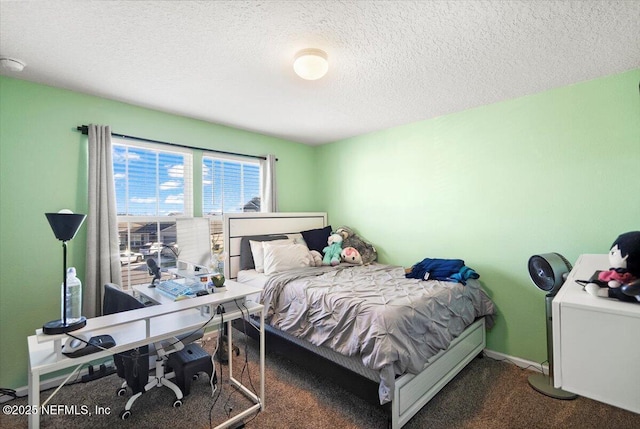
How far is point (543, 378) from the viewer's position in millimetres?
2379

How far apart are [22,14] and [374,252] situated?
3.47 m

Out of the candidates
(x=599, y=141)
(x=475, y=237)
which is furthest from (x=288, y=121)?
(x=599, y=141)

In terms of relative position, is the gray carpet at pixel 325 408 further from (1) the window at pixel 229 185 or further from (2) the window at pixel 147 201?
(1) the window at pixel 229 185

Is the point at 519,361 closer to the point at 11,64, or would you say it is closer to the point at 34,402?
the point at 34,402

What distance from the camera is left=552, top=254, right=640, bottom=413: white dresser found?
2.88 feet

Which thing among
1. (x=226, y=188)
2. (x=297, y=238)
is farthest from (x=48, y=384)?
(x=297, y=238)

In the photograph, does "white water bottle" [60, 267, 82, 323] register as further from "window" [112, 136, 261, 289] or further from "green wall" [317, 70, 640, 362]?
"green wall" [317, 70, 640, 362]

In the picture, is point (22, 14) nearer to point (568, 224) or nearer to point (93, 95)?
point (93, 95)

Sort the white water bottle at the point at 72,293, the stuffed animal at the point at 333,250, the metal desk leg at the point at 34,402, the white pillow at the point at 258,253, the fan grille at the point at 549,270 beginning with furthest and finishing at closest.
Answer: the stuffed animal at the point at 333,250 < the white pillow at the point at 258,253 < the fan grille at the point at 549,270 < the white water bottle at the point at 72,293 < the metal desk leg at the point at 34,402

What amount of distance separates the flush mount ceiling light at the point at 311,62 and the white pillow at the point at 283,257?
183 centimetres

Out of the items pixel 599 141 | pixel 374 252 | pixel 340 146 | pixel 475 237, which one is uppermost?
pixel 340 146

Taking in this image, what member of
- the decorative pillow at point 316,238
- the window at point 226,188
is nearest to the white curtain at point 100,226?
the window at point 226,188

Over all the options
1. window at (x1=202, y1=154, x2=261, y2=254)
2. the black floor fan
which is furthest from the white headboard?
the black floor fan

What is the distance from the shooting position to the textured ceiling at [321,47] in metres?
1.54
